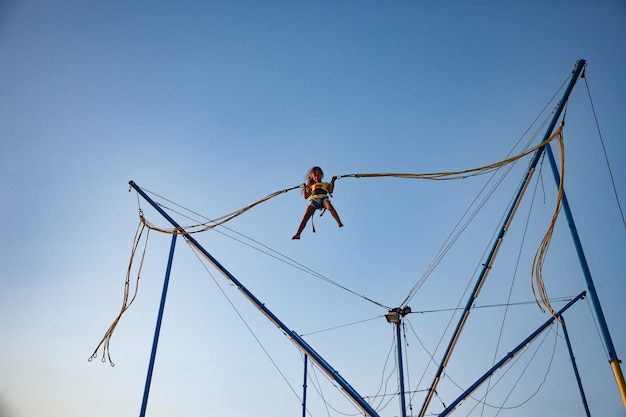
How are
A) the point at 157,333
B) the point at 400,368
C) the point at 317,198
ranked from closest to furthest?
the point at 317,198, the point at 157,333, the point at 400,368

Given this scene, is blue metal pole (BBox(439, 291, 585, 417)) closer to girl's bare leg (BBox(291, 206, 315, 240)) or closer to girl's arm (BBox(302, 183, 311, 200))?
girl's bare leg (BBox(291, 206, 315, 240))

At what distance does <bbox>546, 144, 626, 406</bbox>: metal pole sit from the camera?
6.30 meters

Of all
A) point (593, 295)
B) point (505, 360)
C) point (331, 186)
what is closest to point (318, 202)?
point (331, 186)

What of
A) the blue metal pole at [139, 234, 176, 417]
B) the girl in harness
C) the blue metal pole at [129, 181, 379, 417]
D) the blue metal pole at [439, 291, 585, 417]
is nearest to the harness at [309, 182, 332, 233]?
the girl in harness

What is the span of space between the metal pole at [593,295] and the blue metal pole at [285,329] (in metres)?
4.71

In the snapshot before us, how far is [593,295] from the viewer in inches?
274

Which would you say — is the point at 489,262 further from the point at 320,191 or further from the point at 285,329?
the point at 285,329

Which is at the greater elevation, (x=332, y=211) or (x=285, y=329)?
(x=332, y=211)

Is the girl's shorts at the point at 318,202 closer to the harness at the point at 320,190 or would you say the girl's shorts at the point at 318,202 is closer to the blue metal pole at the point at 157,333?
the harness at the point at 320,190

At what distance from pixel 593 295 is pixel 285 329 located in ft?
22.3

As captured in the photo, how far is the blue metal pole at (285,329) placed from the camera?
906 cm

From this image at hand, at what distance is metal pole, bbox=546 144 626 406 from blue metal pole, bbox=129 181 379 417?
15.4ft

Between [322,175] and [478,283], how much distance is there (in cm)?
495

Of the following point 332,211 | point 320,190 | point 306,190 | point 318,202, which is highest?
point 306,190
